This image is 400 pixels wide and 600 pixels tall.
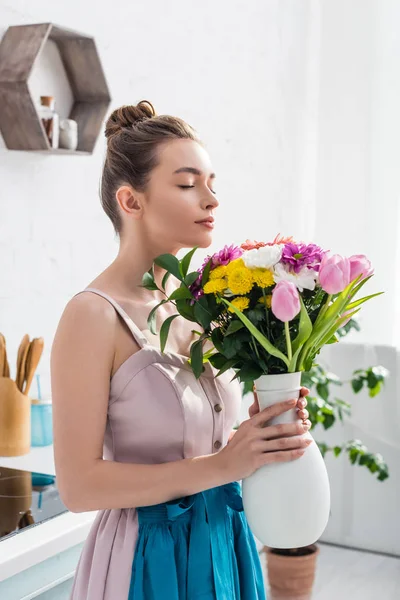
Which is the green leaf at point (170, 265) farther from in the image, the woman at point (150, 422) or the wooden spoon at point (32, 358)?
the wooden spoon at point (32, 358)

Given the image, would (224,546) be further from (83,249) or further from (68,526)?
(83,249)

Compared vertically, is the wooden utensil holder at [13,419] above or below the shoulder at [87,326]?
below

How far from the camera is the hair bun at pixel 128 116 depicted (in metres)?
1.36

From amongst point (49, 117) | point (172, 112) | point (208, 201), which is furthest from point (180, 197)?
point (172, 112)

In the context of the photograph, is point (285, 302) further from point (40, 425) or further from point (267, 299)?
point (40, 425)

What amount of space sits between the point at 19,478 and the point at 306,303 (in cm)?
97

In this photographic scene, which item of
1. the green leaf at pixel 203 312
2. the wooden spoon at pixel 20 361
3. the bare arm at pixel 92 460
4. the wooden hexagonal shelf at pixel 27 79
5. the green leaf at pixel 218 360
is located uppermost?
the wooden hexagonal shelf at pixel 27 79

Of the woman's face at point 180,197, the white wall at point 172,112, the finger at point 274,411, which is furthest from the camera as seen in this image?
the white wall at point 172,112

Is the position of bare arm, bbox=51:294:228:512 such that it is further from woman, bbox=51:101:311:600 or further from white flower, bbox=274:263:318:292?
white flower, bbox=274:263:318:292

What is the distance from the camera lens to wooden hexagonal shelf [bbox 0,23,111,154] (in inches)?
80.7

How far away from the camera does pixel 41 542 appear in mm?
1407

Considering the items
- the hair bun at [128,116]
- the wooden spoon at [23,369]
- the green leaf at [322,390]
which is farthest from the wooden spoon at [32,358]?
the green leaf at [322,390]

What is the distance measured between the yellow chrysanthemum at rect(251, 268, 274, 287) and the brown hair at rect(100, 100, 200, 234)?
12.3 inches

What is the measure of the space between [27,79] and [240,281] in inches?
47.2
